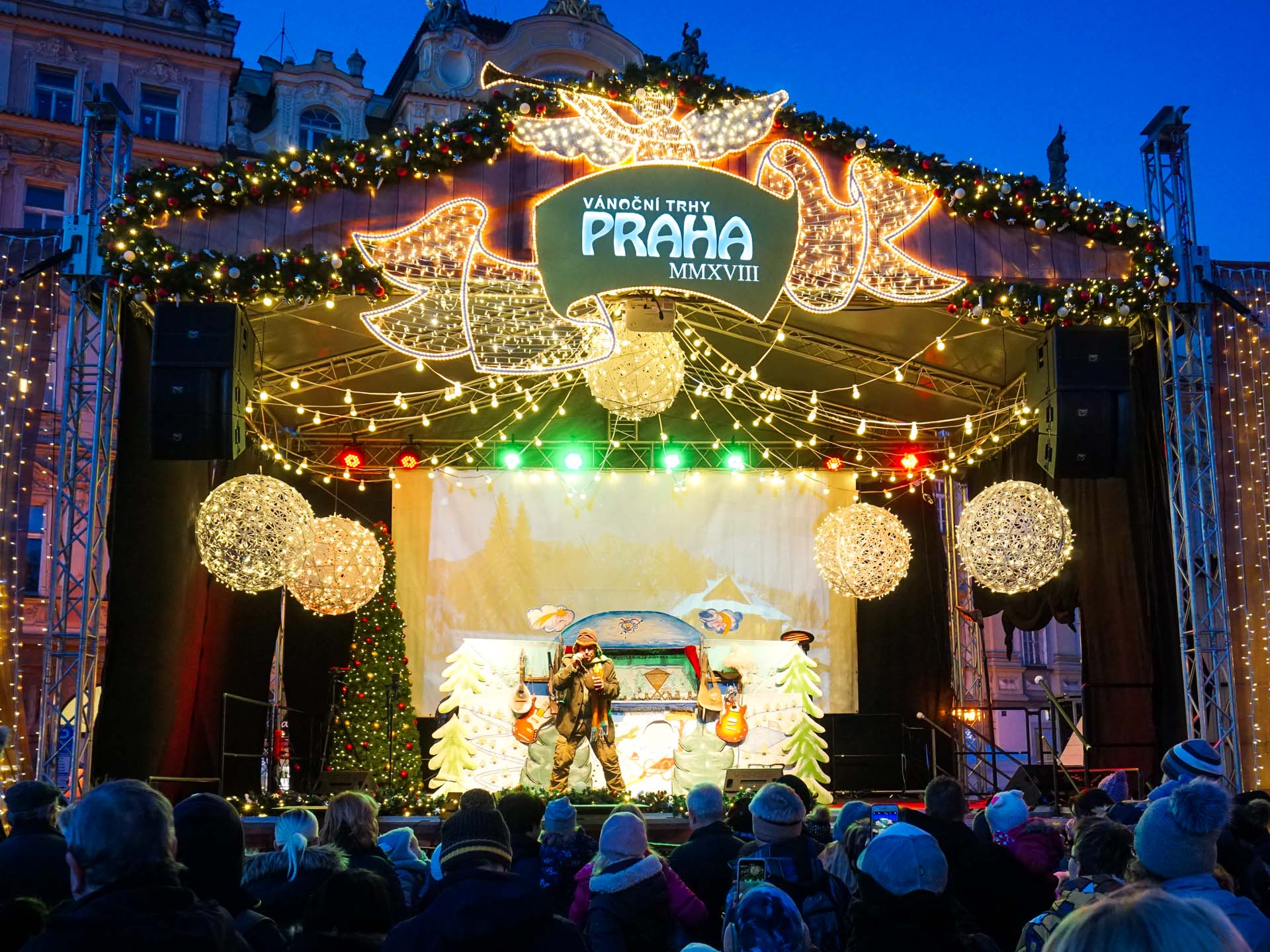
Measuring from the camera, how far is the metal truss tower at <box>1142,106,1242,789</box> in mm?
9031

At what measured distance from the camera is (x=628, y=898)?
3754 millimetres

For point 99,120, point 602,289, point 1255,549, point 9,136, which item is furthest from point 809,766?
point 9,136

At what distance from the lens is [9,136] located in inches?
797

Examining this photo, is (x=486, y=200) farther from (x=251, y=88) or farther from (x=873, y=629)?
(x=251, y=88)

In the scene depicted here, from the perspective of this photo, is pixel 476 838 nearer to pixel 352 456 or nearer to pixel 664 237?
pixel 664 237

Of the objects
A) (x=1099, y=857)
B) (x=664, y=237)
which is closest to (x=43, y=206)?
(x=664, y=237)

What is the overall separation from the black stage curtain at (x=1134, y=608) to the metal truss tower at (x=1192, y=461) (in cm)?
27

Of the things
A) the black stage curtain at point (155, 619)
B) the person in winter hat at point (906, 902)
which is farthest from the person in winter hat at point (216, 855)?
the black stage curtain at point (155, 619)

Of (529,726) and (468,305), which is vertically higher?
(468,305)

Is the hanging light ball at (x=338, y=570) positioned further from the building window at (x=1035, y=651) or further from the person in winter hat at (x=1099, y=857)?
the building window at (x=1035, y=651)

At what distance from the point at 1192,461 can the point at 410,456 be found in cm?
759

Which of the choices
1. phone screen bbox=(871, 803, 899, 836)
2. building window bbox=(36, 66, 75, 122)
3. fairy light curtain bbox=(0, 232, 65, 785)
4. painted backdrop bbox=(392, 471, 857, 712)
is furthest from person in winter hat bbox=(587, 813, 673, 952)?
building window bbox=(36, 66, 75, 122)

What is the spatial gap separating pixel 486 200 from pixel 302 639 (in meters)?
6.02

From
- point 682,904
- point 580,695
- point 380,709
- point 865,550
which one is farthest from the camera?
point 380,709
